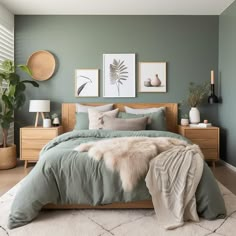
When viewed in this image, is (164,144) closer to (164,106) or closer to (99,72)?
(164,106)

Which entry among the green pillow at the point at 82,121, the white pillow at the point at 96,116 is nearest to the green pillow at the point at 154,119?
the white pillow at the point at 96,116

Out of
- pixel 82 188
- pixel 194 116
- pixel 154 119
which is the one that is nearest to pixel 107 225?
pixel 82 188

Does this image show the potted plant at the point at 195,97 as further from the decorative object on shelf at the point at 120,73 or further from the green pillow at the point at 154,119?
the decorative object on shelf at the point at 120,73

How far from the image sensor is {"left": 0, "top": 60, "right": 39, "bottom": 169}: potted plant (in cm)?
394

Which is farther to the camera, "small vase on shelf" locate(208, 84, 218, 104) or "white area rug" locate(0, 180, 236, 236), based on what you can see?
"small vase on shelf" locate(208, 84, 218, 104)

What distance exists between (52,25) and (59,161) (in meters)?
3.08

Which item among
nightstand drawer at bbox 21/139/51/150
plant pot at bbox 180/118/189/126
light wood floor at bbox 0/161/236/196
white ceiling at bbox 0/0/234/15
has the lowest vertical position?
light wood floor at bbox 0/161/236/196

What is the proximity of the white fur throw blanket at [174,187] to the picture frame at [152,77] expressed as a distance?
2.43 m

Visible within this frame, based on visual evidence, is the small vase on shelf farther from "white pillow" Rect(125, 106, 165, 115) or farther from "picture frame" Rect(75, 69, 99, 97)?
"picture frame" Rect(75, 69, 99, 97)

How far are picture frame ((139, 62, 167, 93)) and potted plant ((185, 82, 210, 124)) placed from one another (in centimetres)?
47

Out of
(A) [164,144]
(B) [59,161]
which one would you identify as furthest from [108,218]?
(A) [164,144]

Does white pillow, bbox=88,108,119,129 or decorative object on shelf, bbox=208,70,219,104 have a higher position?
decorative object on shelf, bbox=208,70,219,104

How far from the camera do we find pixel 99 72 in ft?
14.9

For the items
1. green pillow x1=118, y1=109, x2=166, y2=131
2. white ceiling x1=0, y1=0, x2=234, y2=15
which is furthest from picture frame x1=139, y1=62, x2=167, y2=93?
white ceiling x1=0, y1=0, x2=234, y2=15
